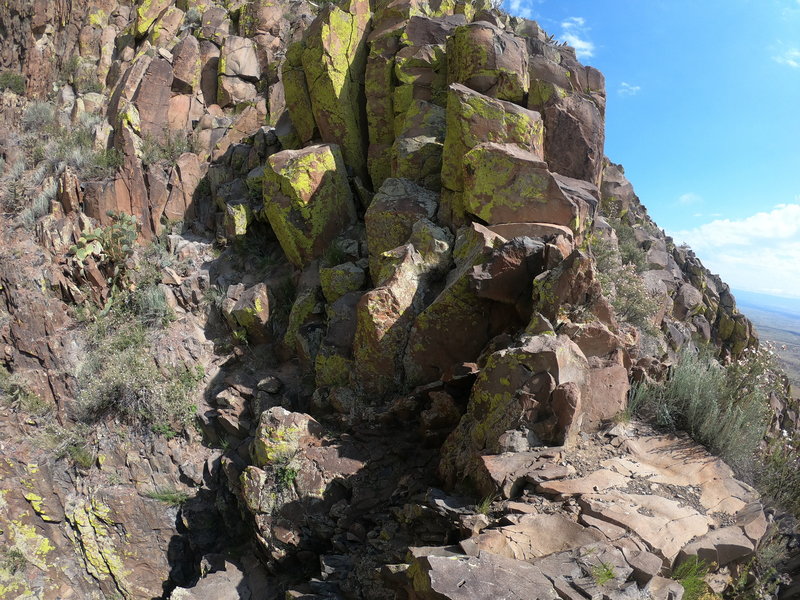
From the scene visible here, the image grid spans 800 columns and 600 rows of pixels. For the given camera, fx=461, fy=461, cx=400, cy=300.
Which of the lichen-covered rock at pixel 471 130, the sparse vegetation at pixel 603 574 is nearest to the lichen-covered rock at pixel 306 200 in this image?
the lichen-covered rock at pixel 471 130

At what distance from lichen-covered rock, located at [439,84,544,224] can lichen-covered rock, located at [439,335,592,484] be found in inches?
130

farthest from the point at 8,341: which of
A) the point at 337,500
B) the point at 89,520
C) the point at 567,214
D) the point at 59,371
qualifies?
the point at 567,214

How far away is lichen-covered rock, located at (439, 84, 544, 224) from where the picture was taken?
7.51 meters

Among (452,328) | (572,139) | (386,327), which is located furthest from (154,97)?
(452,328)

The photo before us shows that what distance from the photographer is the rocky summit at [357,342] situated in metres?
4.12

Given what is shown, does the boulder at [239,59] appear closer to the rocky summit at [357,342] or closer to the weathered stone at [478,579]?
the rocky summit at [357,342]

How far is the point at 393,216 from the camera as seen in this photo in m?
7.92

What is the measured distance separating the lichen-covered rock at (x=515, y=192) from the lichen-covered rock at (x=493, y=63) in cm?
180

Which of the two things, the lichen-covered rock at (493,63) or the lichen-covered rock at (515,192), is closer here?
the lichen-covered rock at (515,192)

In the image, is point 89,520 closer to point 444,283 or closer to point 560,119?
point 444,283

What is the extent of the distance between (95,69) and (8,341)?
31.5 feet

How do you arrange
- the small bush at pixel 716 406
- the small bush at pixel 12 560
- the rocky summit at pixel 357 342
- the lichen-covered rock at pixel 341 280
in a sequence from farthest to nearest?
the lichen-covered rock at pixel 341 280
the small bush at pixel 12 560
the small bush at pixel 716 406
the rocky summit at pixel 357 342

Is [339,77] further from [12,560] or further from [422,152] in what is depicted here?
[12,560]

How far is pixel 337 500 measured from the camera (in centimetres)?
578
